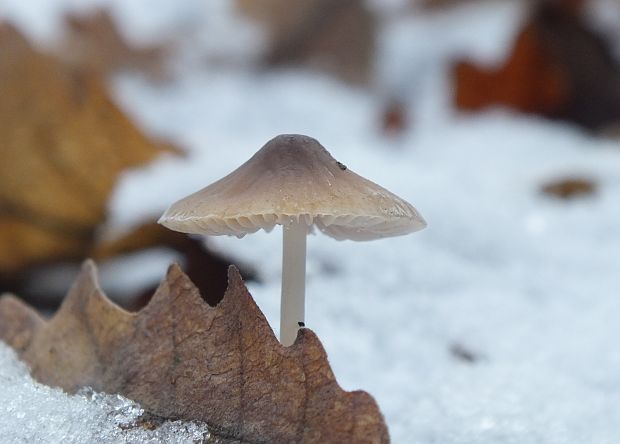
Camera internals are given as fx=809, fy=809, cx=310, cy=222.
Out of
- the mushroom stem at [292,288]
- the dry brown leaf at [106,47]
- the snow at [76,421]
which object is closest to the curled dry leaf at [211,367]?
the snow at [76,421]

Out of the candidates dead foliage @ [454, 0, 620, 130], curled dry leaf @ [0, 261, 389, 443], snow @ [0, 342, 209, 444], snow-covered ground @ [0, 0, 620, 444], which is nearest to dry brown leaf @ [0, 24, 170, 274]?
snow-covered ground @ [0, 0, 620, 444]

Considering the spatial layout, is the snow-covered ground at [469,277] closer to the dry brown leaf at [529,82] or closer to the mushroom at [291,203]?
the dry brown leaf at [529,82]

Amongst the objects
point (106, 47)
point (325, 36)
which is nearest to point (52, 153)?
point (106, 47)

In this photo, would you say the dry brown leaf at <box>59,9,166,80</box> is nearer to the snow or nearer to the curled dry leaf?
the curled dry leaf

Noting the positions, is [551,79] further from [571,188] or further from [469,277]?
[469,277]

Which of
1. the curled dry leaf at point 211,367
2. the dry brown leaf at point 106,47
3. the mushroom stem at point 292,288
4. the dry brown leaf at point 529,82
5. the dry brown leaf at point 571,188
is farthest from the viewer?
the dry brown leaf at point 106,47

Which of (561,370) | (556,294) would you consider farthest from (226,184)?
(556,294)

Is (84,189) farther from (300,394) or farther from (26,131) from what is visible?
(300,394)
